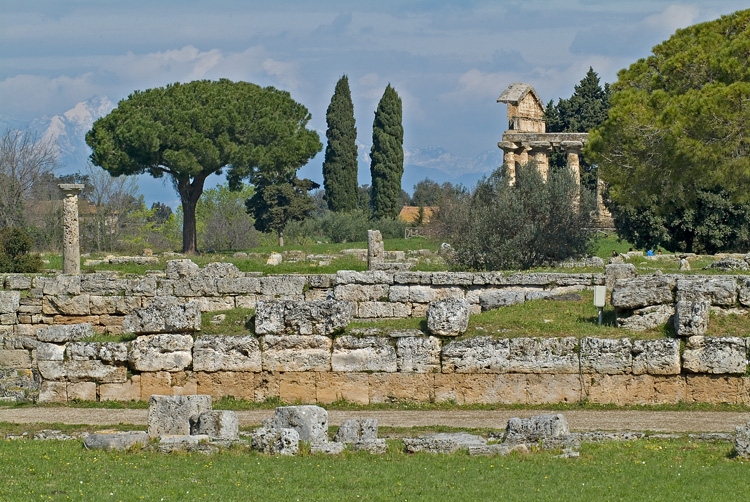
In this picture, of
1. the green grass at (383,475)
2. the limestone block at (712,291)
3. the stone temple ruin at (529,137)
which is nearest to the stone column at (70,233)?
the green grass at (383,475)

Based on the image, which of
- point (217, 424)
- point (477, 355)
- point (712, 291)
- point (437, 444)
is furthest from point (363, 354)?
point (712, 291)

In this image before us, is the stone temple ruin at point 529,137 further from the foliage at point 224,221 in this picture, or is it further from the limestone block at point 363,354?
the limestone block at point 363,354

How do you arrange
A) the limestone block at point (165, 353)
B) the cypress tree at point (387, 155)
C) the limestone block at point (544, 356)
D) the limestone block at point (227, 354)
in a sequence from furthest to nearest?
the cypress tree at point (387, 155) → the limestone block at point (165, 353) → the limestone block at point (227, 354) → the limestone block at point (544, 356)

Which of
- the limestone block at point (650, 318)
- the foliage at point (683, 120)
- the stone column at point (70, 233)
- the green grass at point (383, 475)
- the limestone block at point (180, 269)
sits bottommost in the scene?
the green grass at point (383, 475)

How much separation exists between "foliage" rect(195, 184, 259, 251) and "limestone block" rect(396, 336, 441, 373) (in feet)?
167

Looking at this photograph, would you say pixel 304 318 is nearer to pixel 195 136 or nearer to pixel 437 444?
pixel 437 444

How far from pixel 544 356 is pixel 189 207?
39782mm

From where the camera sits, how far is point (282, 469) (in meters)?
12.0

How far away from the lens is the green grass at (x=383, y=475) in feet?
34.9

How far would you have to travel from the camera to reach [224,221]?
7788 centimetres

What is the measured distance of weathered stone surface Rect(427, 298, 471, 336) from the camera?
55.7ft

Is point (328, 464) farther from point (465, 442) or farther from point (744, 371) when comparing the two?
point (744, 371)

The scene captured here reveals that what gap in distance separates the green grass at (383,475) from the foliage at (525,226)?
20660 millimetres

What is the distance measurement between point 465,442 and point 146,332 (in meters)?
6.66
